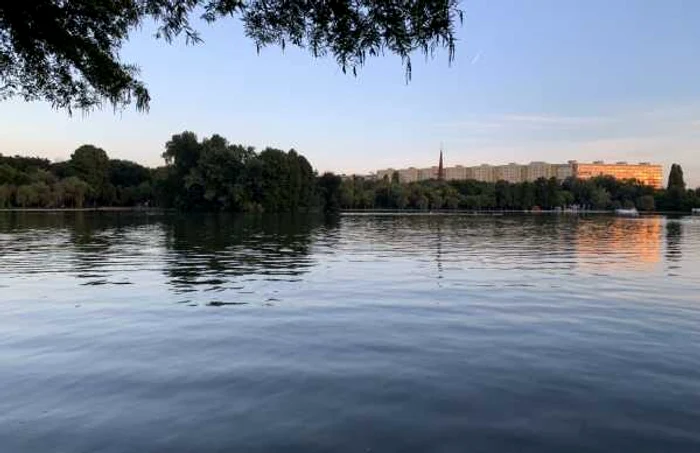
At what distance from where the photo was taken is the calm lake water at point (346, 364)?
8.56 m

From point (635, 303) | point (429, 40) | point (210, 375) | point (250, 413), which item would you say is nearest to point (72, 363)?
point (210, 375)

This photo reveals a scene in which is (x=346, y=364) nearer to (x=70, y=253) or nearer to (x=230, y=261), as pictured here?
(x=230, y=261)

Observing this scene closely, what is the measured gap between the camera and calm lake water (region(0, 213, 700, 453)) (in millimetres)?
8562

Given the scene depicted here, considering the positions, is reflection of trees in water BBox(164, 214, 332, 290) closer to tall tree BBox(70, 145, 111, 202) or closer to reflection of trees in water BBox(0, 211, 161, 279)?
reflection of trees in water BBox(0, 211, 161, 279)

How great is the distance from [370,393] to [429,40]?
6646 mm

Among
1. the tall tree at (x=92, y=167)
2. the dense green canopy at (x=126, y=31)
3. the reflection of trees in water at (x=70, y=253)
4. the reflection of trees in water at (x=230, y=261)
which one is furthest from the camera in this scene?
the tall tree at (x=92, y=167)

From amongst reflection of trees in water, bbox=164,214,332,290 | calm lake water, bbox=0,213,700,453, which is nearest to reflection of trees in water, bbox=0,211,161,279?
calm lake water, bbox=0,213,700,453

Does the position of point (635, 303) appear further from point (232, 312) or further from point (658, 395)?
point (232, 312)

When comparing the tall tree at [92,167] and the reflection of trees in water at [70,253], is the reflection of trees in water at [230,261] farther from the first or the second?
the tall tree at [92,167]

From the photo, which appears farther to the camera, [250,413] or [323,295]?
[323,295]

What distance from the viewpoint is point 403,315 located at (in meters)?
18.4

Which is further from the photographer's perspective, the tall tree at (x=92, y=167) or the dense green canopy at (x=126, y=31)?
the tall tree at (x=92, y=167)

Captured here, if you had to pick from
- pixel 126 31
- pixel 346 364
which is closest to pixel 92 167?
pixel 346 364

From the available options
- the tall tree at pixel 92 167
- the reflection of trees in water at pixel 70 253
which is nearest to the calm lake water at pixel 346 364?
the reflection of trees in water at pixel 70 253
